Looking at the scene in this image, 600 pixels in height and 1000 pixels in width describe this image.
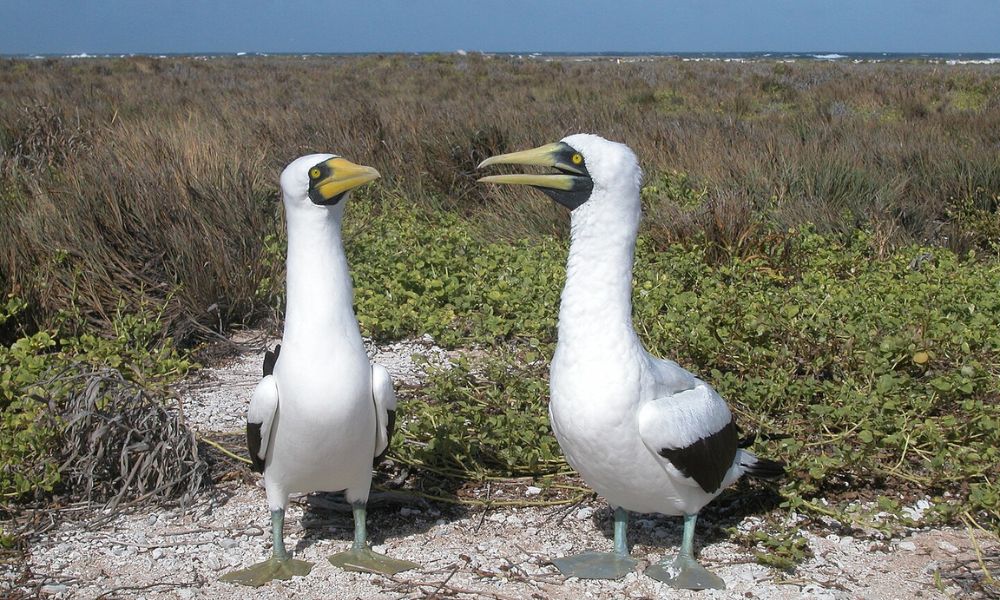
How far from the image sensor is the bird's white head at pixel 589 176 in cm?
280

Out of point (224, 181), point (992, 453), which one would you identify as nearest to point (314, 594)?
point (992, 453)

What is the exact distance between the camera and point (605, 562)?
126 inches

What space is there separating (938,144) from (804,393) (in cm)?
622

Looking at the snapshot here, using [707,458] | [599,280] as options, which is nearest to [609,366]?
[599,280]

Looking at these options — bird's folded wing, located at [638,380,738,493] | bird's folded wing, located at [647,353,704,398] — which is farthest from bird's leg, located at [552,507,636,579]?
bird's folded wing, located at [647,353,704,398]

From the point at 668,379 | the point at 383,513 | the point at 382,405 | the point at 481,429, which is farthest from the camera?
the point at 481,429

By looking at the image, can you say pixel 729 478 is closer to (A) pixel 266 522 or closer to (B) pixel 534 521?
(B) pixel 534 521

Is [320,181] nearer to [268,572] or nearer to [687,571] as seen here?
[268,572]

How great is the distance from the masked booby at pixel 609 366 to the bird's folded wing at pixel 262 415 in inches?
36.3

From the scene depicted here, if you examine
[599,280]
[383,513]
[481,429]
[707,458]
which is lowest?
[383,513]

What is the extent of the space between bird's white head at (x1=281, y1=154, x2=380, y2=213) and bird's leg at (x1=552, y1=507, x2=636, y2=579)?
1.45 metres

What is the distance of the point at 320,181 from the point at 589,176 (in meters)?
0.85

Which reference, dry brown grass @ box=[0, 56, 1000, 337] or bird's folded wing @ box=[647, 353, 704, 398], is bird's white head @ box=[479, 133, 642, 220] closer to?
bird's folded wing @ box=[647, 353, 704, 398]

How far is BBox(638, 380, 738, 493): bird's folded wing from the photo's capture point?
283 centimetres
